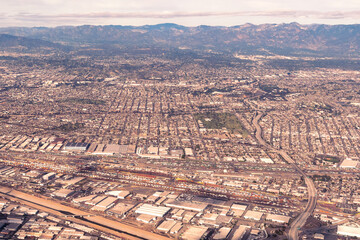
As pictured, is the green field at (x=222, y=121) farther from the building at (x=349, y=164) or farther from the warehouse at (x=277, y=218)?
the warehouse at (x=277, y=218)

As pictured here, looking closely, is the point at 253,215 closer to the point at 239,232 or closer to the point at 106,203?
the point at 239,232

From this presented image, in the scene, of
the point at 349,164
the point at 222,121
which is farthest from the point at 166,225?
the point at 222,121

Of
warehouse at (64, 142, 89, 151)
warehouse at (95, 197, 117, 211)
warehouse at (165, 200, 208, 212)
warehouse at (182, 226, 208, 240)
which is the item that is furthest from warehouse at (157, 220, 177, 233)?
warehouse at (64, 142, 89, 151)

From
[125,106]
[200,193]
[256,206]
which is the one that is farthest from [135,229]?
[125,106]

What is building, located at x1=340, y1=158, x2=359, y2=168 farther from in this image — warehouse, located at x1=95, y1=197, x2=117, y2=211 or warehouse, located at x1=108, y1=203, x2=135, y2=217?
warehouse, located at x1=95, y1=197, x2=117, y2=211

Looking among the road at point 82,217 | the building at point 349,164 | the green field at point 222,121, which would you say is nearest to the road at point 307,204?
the green field at point 222,121

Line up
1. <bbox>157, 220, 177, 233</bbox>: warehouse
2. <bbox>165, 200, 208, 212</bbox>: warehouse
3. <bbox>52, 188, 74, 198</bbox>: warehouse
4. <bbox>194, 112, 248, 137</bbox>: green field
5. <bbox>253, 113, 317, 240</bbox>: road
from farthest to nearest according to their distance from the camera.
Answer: <bbox>194, 112, 248, 137</bbox>: green field
<bbox>52, 188, 74, 198</bbox>: warehouse
<bbox>165, 200, 208, 212</bbox>: warehouse
<bbox>253, 113, 317, 240</bbox>: road
<bbox>157, 220, 177, 233</bbox>: warehouse

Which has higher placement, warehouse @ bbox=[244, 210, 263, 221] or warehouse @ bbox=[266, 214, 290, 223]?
warehouse @ bbox=[244, 210, 263, 221]

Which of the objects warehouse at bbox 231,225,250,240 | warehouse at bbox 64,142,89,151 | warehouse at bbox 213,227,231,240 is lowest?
warehouse at bbox 231,225,250,240

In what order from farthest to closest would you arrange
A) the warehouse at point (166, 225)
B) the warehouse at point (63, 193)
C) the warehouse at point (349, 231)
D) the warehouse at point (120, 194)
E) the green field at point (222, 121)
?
the green field at point (222, 121) < the warehouse at point (63, 193) < the warehouse at point (120, 194) < the warehouse at point (166, 225) < the warehouse at point (349, 231)
